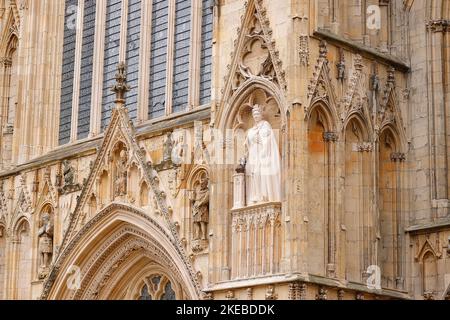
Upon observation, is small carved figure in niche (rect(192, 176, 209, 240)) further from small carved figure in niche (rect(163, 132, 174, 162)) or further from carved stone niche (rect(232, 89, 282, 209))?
carved stone niche (rect(232, 89, 282, 209))

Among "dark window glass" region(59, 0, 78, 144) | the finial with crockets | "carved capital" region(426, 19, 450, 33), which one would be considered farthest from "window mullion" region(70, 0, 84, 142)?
"carved capital" region(426, 19, 450, 33)

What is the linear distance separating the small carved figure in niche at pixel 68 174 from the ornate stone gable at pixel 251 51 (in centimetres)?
482

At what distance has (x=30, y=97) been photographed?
28.8 metres

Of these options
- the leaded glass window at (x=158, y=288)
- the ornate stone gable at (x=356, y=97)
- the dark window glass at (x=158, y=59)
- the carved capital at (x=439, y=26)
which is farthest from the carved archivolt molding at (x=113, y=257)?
the carved capital at (x=439, y=26)

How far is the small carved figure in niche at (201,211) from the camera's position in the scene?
2403 cm

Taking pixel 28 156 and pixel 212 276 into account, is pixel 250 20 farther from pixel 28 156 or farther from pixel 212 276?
pixel 28 156

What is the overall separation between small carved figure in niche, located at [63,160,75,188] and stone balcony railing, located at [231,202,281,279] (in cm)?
520

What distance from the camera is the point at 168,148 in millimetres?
25156

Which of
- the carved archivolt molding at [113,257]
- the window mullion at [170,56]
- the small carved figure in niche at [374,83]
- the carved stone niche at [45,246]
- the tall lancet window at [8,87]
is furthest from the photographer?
the tall lancet window at [8,87]

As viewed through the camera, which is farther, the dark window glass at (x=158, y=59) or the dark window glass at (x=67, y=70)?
the dark window glass at (x=67, y=70)

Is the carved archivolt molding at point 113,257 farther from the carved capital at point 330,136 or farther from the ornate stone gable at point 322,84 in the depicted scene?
the ornate stone gable at point 322,84

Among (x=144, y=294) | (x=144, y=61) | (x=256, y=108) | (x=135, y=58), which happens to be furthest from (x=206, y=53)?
(x=144, y=294)

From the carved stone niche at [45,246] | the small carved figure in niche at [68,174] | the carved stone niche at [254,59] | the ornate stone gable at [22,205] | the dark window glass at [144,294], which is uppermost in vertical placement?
the carved stone niche at [254,59]

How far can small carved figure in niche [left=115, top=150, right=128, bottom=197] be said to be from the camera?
25766 mm
